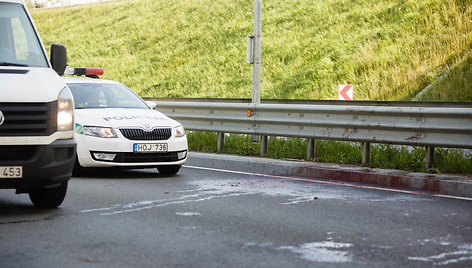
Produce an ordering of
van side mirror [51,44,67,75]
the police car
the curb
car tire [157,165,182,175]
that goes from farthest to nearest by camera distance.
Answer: car tire [157,165,182,175] → the police car → the curb → van side mirror [51,44,67,75]

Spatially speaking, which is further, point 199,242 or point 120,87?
point 120,87

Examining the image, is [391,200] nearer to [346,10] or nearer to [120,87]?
[120,87]

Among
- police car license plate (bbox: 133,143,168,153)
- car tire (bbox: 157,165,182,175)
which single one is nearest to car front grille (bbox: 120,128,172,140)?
police car license plate (bbox: 133,143,168,153)

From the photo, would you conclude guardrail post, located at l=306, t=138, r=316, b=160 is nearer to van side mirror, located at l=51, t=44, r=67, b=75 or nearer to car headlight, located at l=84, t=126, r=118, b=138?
car headlight, located at l=84, t=126, r=118, b=138

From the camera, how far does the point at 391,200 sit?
8.72 metres

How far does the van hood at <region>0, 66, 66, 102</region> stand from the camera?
696 centimetres

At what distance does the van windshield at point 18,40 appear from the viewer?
26.0ft

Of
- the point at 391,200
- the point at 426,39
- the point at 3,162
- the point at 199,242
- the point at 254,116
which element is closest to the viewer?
the point at 199,242

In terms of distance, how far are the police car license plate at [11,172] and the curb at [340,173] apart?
17.1 ft

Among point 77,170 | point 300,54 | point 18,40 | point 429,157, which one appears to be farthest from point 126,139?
point 300,54

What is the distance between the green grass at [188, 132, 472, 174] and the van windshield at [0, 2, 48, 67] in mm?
5460

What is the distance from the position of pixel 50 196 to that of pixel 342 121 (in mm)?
5549

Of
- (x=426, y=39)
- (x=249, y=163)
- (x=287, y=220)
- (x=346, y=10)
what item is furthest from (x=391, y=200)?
(x=346, y=10)

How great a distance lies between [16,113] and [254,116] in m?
6.91
